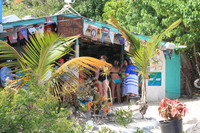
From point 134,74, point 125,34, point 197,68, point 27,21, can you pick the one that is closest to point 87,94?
point 125,34

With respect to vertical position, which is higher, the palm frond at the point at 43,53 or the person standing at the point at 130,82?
the palm frond at the point at 43,53

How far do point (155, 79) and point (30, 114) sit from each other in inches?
369

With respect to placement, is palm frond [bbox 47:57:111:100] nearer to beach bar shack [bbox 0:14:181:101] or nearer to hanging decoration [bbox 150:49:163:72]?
beach bar shack [bbox 0:14:181:101]

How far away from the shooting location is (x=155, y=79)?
1253 cm

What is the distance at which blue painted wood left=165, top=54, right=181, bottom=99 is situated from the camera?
43.7 feet

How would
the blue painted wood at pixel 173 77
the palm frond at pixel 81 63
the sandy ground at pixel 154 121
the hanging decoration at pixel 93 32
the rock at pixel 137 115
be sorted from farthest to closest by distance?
the blue painted wood at pixel 173 77 → the hanging decoration at pixel 93 32 → the rock at pixel 137 115 → the sandy ground at pixel 154 121 → the palm frond at pixel 81 63

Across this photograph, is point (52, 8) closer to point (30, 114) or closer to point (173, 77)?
point (173, 77)

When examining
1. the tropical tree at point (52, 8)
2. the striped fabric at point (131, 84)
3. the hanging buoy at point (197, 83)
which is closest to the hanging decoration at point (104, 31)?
the striped fabric at point (131, 84)

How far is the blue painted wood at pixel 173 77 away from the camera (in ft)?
43.7

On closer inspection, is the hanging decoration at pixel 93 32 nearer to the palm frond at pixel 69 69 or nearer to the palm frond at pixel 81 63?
the palm frond at pixel 69 69

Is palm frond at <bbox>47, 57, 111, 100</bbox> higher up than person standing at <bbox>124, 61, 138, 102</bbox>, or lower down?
higher up

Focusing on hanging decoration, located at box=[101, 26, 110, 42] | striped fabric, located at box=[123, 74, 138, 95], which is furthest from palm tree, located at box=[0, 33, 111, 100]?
striped fabric, located at box=[123, 74, 138, 95]

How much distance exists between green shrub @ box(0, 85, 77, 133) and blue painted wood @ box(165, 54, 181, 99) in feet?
32.3

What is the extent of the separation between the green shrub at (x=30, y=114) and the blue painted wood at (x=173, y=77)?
32.3 ft
